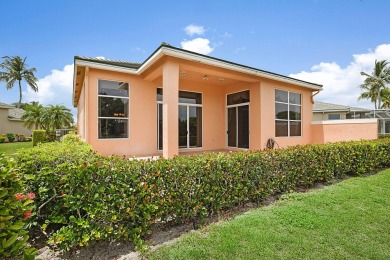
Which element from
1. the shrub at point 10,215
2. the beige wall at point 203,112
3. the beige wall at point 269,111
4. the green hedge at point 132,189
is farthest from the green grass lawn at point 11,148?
the beige wall at point 269,111

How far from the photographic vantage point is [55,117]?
2364 cm

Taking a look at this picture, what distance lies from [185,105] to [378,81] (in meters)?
42.6

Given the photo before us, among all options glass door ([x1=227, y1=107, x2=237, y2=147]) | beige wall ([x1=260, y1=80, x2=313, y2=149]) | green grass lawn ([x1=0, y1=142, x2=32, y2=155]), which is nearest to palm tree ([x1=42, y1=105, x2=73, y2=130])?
green grass lawn ([x1=0, y1=142, x2=32, y2=155])

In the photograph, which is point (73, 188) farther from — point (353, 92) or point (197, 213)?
point (353, 92)

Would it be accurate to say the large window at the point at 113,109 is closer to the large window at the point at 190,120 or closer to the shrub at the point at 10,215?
the large window at the point at 190,120

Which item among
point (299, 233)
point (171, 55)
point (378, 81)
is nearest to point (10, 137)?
point (171, 55)

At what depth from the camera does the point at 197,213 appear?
Result: 350 cm

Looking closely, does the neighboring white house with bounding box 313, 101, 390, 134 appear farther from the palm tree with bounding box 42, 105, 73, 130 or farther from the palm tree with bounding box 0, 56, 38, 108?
the palm tree with bounding box 0, 56, 38, 108

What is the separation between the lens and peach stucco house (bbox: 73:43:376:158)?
7.14 m

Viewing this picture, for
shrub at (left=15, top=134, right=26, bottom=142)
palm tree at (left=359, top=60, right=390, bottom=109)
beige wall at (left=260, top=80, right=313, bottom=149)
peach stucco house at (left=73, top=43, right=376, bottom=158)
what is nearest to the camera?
peach stucco house at (left=73, top=43, right=376, bottom=158)

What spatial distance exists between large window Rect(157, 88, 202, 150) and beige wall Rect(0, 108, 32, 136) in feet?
100

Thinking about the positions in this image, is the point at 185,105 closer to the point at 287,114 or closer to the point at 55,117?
the point at 287,114

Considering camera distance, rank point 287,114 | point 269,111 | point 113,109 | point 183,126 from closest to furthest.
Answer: point 113,109
point 269,111
point 183,126
point 287,114

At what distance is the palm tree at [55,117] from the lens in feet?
77.3
